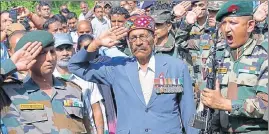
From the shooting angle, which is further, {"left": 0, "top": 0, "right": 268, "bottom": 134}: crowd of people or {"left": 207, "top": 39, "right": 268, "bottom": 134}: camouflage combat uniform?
{"left": 207, "top": 39, "right": 268, "bottom": 134}: camouflage combat uniform

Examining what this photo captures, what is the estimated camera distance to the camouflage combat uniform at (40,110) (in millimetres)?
5125

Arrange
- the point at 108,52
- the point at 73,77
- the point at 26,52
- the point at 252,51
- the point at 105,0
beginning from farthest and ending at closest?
the point at 105,0
the point at 108,52
the point at 73,77
the point at 252,51
the point at 26,52

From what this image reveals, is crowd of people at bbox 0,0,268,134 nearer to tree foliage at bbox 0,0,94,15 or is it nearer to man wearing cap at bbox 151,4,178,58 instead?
man wearing cap at bbox 151,4,178,58

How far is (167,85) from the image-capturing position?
5.59 meters

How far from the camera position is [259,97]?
18.2 ft

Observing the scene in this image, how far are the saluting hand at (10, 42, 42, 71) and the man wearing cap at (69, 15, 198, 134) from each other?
0.63 metres

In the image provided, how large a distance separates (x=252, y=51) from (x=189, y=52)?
353cm

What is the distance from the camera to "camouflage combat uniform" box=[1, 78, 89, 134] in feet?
16.8

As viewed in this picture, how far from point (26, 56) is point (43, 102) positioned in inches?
18.6

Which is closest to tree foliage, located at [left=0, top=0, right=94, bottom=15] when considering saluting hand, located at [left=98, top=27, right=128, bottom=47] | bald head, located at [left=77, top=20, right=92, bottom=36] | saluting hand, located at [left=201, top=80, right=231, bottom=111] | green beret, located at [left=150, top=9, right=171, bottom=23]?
bald head, located at [left=77, top=20, right=92, bottom=36]

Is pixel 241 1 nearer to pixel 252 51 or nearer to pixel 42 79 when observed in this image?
pixel 252 51

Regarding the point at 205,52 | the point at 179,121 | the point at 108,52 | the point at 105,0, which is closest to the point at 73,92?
the point at 179,121

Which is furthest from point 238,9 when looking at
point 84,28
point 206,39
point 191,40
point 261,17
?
point 84,28

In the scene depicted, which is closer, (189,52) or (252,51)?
(252,51)
